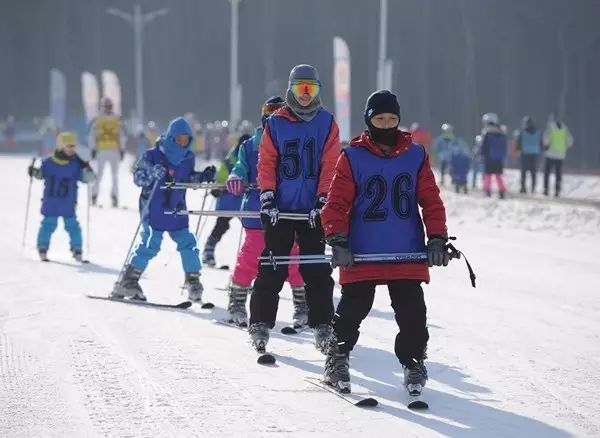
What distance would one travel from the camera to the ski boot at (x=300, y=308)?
771 centimetres

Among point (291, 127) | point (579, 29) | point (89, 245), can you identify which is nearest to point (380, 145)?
point (291, 127)

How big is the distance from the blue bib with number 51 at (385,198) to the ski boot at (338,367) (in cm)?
56

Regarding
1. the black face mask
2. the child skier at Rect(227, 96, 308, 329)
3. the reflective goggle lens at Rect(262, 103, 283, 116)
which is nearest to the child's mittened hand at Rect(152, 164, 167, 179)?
the child skier at Rect(227, 96, 308, 329)

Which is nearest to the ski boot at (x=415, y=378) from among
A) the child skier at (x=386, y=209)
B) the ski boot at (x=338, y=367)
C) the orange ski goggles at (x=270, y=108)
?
the child skier at (x=386, y=209)

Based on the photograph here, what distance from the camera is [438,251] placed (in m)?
5.22

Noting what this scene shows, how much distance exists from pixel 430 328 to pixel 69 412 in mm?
3150

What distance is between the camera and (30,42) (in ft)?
244

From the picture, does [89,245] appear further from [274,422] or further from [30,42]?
[30,42]

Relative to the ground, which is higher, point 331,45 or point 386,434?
point 331,45

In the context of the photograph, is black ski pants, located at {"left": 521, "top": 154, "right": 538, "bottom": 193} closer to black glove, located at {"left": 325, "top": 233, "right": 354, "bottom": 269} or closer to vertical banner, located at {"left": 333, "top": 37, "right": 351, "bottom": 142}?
vertical banner, located at {"left": 333, "top": 37, "right": 351, "bottom": 142}

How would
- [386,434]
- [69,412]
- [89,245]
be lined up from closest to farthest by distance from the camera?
[386,434]
[69,412]
[89,245]

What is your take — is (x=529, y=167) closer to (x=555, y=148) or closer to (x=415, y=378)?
(x=555, y=148)

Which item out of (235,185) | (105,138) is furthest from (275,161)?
(105,138)

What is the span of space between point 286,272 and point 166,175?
2.34 metres
